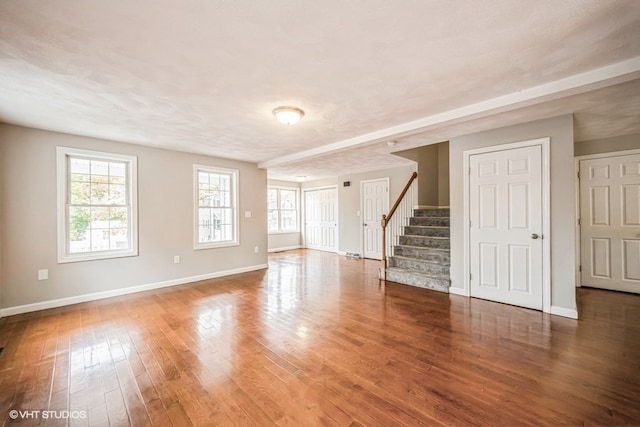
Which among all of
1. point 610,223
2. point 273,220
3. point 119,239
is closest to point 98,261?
point 119,239

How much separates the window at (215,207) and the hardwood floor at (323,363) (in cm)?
177

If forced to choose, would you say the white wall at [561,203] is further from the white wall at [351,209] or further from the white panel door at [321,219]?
the white panel door at [321,219]

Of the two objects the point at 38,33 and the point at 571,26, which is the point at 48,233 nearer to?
the point at 38,33

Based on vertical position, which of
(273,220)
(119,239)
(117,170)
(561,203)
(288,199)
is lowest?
(119,239)

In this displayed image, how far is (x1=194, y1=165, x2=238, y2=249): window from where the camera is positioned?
5230mm

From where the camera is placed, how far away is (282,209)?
29.8 ft

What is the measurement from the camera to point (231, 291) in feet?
14.3

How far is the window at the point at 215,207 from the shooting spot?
5230mm

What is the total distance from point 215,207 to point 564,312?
5.88 meters

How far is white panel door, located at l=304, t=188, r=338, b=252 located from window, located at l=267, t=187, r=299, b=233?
0.44 meters

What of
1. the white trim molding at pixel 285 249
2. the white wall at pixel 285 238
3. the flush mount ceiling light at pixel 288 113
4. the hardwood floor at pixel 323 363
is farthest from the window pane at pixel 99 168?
the white trim molding at pixel 285 249

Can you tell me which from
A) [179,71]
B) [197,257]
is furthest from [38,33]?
[197,257]

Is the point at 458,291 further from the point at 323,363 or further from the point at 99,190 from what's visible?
the point at 99,190

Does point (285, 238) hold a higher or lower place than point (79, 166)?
lower
